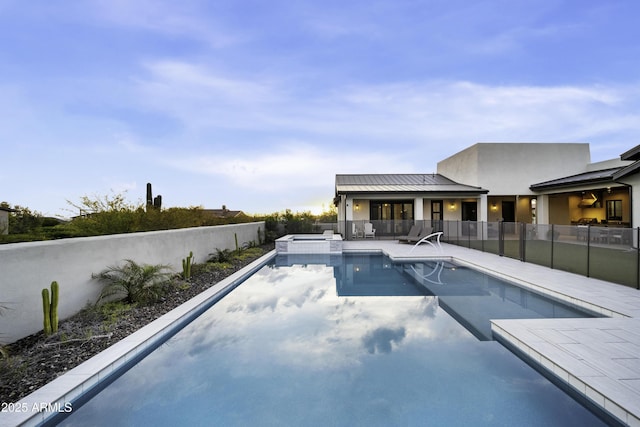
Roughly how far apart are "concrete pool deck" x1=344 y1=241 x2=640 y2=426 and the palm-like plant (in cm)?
612

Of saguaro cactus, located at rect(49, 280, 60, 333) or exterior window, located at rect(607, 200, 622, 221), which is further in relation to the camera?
exterior window, located at rect(607, 200, 622, 221)

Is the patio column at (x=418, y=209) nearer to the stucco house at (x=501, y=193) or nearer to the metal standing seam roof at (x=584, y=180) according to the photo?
the stucco house at (x=501, y=193)

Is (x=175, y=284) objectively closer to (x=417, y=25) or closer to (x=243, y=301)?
(x=243, y=301)

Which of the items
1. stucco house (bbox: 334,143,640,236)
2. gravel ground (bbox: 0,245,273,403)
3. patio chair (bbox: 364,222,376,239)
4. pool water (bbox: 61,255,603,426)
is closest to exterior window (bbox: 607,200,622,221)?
stucco house (bbox: 334,143,640,236)

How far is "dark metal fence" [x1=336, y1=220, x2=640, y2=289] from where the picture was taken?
698cm

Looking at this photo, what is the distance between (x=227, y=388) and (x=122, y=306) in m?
3.29

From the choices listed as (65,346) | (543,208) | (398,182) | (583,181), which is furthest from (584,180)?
(65,346)

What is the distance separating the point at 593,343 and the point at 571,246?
18.4 feet

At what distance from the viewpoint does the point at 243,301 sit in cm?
679

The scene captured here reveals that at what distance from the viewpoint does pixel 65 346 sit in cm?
390

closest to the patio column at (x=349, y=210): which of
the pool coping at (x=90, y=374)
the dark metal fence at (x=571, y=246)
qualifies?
the dark metal fence at (x=571, y=246)

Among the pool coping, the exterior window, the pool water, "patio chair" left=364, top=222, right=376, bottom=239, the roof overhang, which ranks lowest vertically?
the pool water

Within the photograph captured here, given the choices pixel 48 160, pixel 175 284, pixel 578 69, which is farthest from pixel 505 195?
pixel 48 160

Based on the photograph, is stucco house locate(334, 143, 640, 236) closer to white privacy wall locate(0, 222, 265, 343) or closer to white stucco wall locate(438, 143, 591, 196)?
white stucco wall locate(438, 143, 591, 196)
